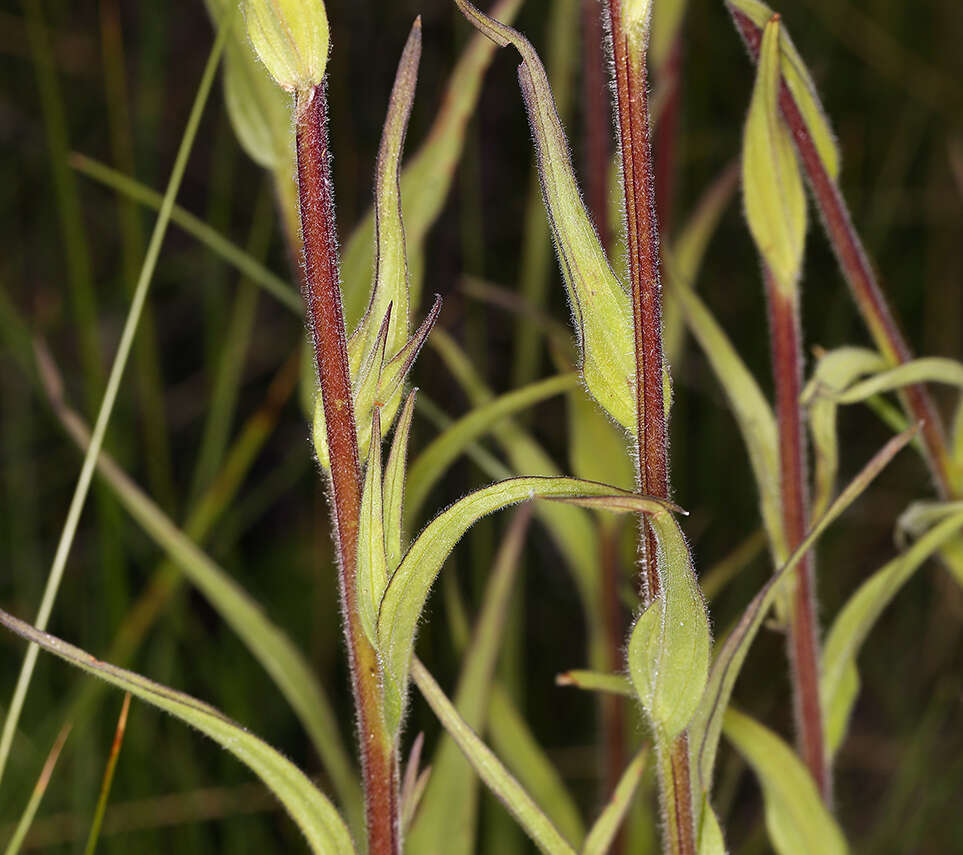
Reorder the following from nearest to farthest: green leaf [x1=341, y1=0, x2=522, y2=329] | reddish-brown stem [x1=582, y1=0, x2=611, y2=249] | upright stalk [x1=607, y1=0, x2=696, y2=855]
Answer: upright stalk [x1=607, y1=0, x2=696, y2=855], green leaf [x1=341, y1=0, x2=522, y2=329], reddish-brown stem [x1=582, y1=0, x2=611, y2=249]

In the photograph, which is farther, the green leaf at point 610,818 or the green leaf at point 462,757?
the green leaf at point 462,757

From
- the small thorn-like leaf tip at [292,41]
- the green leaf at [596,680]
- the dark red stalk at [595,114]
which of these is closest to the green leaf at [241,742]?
the green leaf at [596,680]

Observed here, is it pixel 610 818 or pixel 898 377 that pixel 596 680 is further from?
pixel 898 377

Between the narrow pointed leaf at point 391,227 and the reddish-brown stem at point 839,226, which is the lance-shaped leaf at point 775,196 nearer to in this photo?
the reddish-brown stem at point 839,226

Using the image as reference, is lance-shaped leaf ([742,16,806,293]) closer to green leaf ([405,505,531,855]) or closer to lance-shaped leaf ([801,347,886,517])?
lance-shaped leaf ([801,347,886,517])

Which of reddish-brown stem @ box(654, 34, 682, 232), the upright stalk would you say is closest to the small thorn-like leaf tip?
the upright stalk

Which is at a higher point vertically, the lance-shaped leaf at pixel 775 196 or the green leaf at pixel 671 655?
the lance-shaped leaf at pixel 775 196

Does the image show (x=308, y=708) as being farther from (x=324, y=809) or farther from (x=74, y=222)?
(x=74, y=222)
